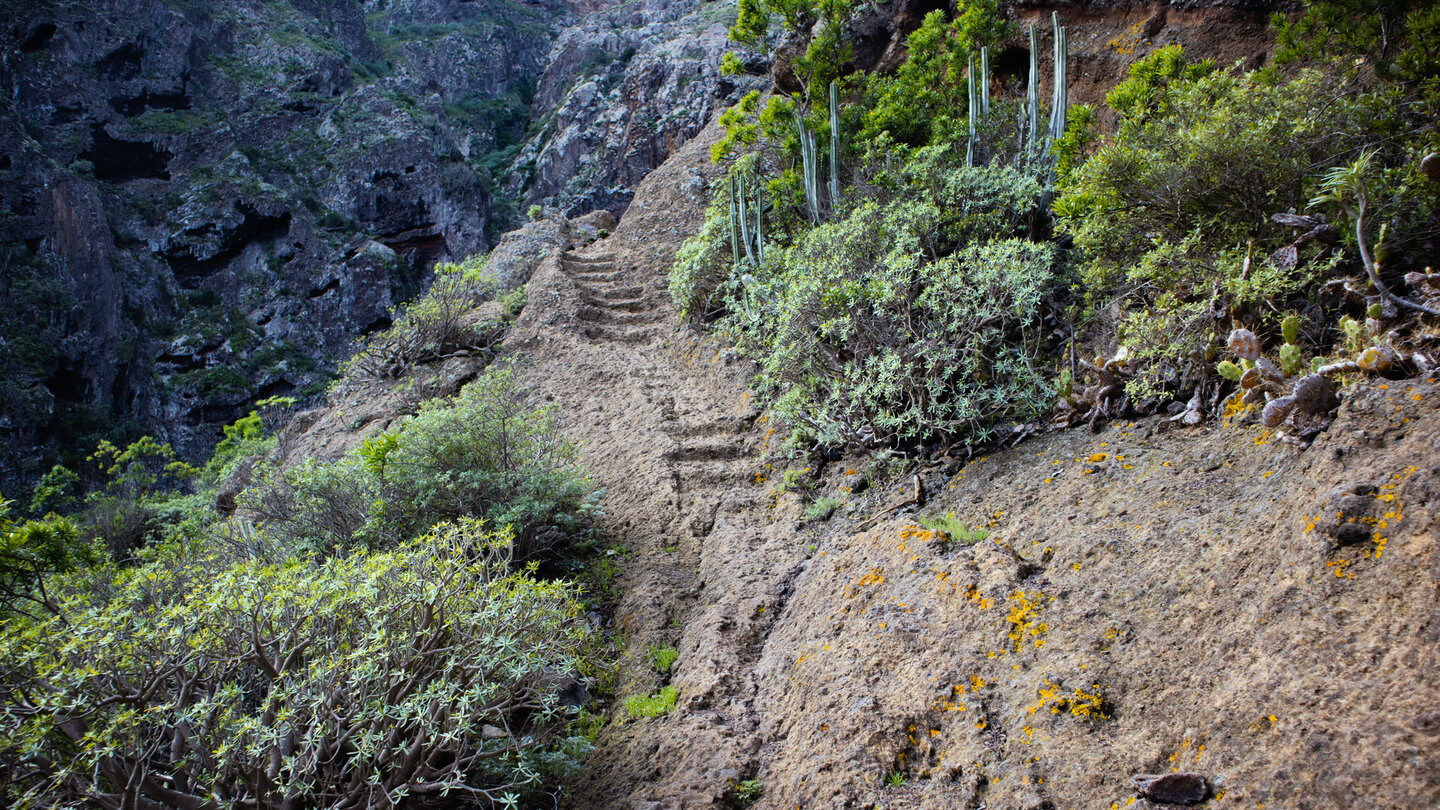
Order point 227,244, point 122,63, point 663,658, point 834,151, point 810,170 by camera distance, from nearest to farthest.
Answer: point 663,658 < point 834,151 < point 810,170 < point 227,244 < point 122,63

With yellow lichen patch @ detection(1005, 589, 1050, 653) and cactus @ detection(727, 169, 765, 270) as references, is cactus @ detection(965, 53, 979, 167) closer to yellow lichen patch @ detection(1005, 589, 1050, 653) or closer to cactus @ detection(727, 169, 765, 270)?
cactus @ detection(727, 169, 765, 270)

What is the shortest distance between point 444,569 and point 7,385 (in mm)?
34321

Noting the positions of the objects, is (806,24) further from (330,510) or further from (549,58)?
(549,58)

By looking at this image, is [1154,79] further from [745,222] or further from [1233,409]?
[745,222]

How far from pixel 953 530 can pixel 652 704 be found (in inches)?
92.6

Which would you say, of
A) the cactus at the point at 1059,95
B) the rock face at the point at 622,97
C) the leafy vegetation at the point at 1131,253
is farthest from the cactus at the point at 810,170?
the rock face at the point at 622,97

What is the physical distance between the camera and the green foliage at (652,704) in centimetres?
430

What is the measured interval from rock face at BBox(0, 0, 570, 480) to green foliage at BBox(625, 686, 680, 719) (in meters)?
32.9

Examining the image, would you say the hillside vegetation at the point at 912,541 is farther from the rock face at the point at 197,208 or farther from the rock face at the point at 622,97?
the rock face at the point at 197,208

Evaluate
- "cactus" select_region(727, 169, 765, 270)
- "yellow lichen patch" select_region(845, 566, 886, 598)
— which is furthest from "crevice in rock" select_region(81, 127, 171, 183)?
"yellow lichen patch" select_region(845, 566, 886, 598)

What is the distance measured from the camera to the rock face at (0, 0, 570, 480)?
30.2 m

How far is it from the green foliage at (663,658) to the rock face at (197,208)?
32659 millimetres

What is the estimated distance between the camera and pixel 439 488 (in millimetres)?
6191

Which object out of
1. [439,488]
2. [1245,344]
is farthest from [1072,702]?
[439,488]
